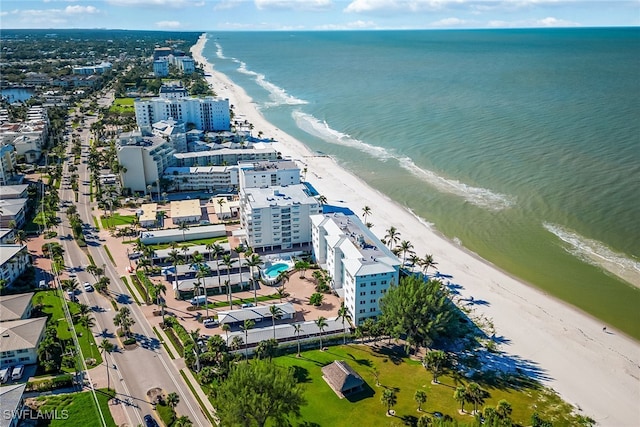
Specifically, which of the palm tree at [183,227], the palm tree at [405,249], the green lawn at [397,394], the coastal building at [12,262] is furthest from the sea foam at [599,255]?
the coastal building at [12,262]

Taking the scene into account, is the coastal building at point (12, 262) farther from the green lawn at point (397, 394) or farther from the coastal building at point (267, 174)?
the green lawn at point (397, 394)

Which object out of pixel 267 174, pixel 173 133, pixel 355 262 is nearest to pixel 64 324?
pixel 355 262

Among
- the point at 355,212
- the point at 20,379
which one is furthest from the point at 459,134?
the point at 20,379

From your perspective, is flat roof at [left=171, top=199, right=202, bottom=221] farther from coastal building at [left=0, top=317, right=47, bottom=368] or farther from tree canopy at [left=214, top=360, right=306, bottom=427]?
tree canopy at [left=214, top=360, right=306, bottom=427]

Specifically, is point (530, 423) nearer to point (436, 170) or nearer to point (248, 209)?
point (248, 209)

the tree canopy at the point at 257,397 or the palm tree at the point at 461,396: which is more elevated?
the tree canopy at the point at 257,397

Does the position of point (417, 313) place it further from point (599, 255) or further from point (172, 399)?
point (599, 255)
